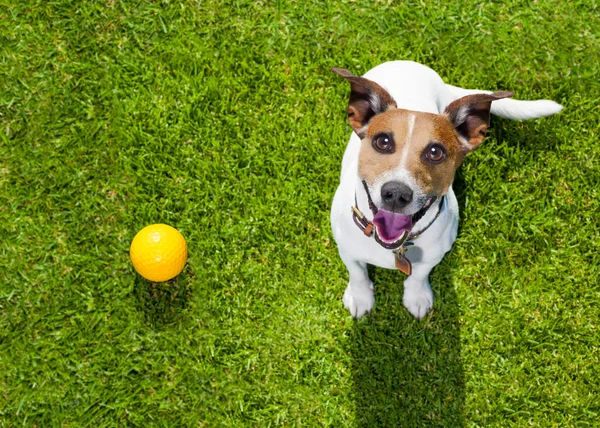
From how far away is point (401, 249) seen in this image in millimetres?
3707

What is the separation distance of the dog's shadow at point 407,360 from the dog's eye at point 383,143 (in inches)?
66.2

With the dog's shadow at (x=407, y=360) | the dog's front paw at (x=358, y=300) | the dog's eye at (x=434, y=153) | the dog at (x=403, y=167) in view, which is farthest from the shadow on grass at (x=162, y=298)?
the dog's eye at (x=434, y=153)

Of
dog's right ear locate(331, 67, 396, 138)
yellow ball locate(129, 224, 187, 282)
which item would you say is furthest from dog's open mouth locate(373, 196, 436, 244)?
yellow ball locate(129, 224, 187, 282)

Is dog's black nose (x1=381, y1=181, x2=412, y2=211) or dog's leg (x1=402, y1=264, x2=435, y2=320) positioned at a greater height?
dog's black nose (x1=381, y1=181, x2=412, y2=211)

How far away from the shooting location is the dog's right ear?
11.2 feet

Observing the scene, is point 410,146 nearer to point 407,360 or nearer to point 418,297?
point 418,297

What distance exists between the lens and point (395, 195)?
10.5ft

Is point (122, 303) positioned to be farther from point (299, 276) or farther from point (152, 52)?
point (152, 52)

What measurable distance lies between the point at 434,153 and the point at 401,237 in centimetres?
48

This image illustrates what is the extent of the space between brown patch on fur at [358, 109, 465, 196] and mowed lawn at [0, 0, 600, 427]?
1.60 m

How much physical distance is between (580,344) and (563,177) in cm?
124

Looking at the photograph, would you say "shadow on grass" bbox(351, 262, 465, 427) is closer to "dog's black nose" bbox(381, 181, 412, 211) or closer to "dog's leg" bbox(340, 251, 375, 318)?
"dog's leg" bbox(340, 251, 375, 318)

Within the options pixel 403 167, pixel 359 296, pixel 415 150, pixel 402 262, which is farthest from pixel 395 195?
pixel 359 296

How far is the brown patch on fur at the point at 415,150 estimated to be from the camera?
3.28 m
